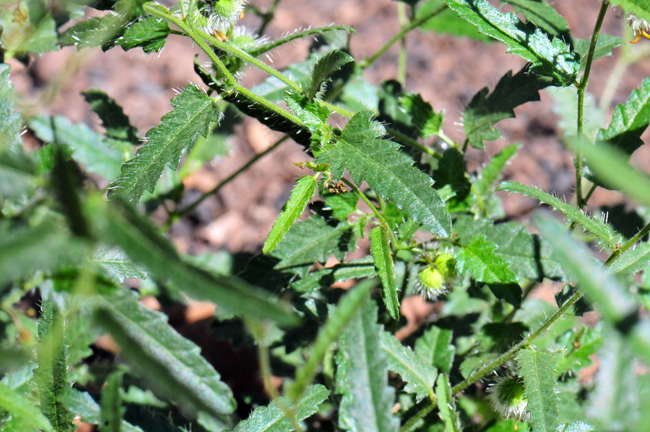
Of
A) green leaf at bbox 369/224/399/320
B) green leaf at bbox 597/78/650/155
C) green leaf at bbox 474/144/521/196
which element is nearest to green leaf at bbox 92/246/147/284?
green leaf at bbox 369/224/399/320

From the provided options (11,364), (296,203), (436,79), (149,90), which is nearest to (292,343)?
(296,203)

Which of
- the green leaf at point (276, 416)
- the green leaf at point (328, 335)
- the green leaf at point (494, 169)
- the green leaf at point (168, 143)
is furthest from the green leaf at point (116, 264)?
the green leaf at point (494, 169)

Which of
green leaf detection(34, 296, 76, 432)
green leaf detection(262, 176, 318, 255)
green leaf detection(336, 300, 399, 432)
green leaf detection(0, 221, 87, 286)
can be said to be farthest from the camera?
green leaf detection(262, 176, 318, 255)

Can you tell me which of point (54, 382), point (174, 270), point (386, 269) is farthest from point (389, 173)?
point (54, 382)

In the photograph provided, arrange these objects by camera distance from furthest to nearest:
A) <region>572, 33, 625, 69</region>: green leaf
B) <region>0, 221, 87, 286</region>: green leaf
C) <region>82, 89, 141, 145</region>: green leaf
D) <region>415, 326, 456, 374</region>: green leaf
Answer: <region>82, 89, 141, 145</region>: green leaf, <region>415, 326, 456, 374</region>: green leaf, <region>572, 33, 625, 69</region>: green leaf, <region>0, 221, 87, 286</region>: green leaf

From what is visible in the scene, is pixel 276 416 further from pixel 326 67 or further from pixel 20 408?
pixel 326 67

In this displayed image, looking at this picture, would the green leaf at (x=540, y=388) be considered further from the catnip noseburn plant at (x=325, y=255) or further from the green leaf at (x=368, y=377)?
the green leaf at (x=368, y=377)

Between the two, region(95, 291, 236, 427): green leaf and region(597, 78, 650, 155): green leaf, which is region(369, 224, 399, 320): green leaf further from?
region(597, 78, 650, 155): green leaf
